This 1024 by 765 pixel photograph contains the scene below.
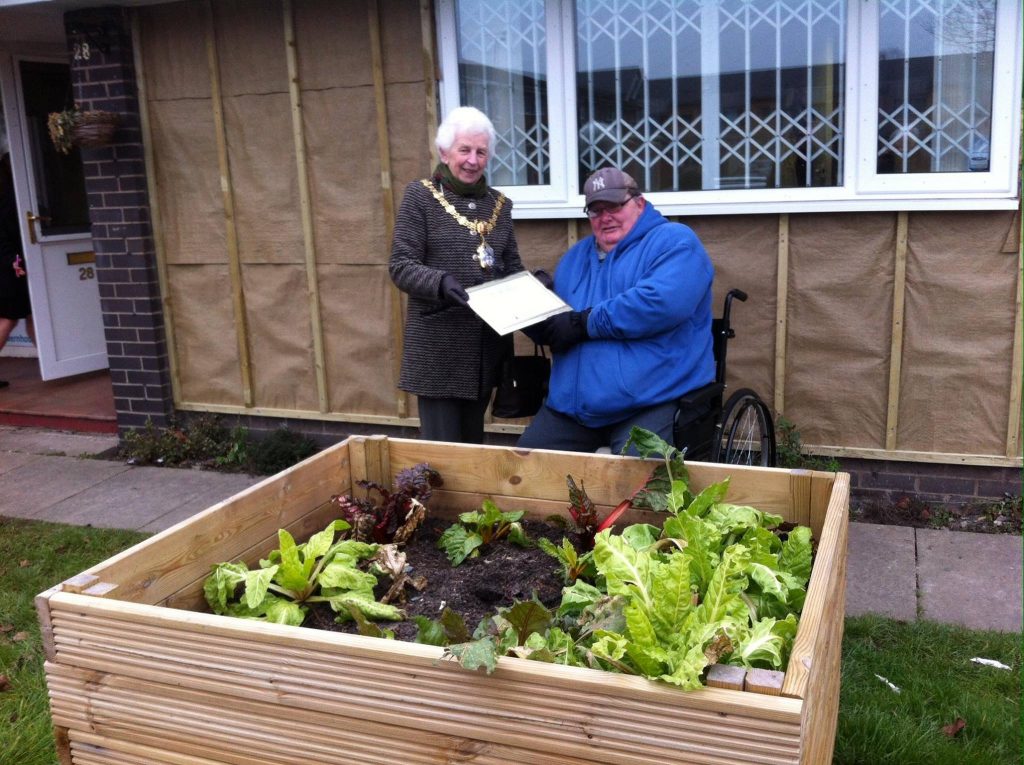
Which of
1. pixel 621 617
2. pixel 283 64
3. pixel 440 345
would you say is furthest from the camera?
pixel 283 64

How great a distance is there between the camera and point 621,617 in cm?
188

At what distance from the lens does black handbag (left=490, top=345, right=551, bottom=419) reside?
→ 423cm

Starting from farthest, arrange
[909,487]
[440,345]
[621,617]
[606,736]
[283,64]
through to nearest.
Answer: [283,64] < [909,487] < [440,345] < [621,617] < [606,736]

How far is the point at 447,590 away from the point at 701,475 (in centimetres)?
74

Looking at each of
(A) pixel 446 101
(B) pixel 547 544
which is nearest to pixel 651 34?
(A) pixel 446 101

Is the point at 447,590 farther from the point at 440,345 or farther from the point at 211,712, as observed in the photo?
the point at 440,345

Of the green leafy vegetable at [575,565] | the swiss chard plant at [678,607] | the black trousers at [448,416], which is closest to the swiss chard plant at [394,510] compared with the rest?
the green leafy vegetable at [575,565]

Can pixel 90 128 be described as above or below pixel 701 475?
above

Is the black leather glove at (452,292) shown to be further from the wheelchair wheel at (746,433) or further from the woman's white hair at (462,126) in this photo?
the wheelchair wheel at (746,433)

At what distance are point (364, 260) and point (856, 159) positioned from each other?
2782mm

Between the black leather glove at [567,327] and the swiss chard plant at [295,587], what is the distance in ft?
4.82

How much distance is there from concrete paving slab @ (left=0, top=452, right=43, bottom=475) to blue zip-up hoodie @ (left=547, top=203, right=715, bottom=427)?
418 cm

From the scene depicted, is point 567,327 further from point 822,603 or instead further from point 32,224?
point 32,224

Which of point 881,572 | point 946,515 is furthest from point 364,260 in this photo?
point 946,515
